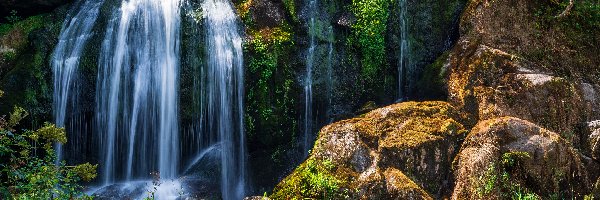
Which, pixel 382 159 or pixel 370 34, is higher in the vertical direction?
pixel 370 34

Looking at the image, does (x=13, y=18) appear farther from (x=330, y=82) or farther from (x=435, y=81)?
(x=435, y=81)

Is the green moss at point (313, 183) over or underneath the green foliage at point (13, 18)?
underneath

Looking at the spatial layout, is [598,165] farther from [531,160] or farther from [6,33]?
[6,33]

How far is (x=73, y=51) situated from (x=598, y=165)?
9258mm

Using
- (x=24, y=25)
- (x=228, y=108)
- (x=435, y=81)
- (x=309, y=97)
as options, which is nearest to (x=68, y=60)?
(x=24, y=25)

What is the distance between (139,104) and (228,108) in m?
1.67

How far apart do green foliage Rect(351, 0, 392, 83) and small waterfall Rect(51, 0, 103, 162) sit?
17.1 ft

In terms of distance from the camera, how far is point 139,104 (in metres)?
10.6

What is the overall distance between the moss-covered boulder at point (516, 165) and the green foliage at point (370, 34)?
11.7 feet

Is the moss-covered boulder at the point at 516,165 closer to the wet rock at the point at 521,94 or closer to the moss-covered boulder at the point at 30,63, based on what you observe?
the wet rock at the point at 521,94

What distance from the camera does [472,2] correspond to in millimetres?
10617

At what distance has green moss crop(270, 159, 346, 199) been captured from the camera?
290 inches

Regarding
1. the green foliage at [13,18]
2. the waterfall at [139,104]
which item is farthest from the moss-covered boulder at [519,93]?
the green foliage at [13,18]

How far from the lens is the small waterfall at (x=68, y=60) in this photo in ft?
35.2
